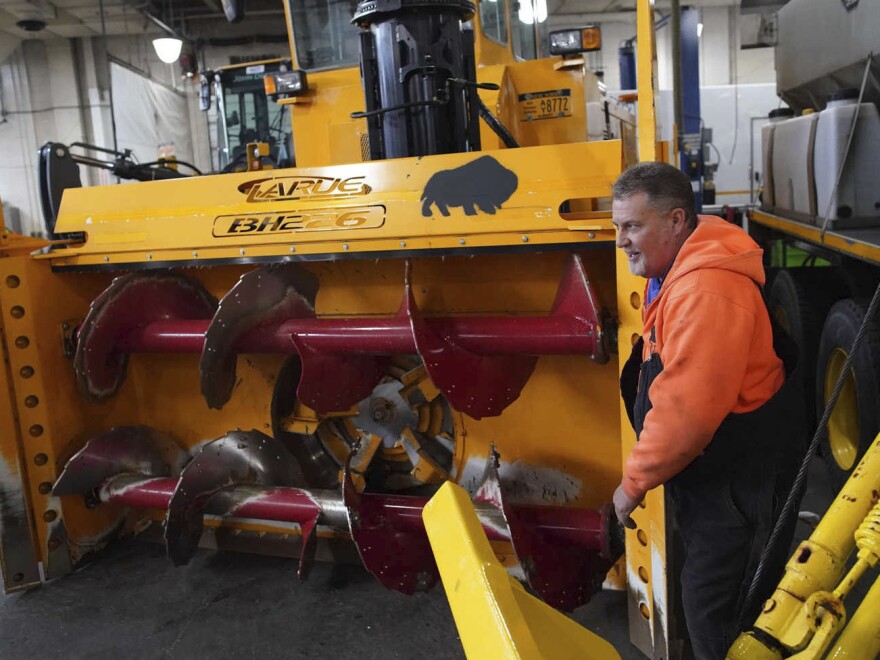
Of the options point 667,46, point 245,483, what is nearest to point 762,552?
point 245,483

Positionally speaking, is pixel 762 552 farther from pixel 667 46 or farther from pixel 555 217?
pixel 667 46

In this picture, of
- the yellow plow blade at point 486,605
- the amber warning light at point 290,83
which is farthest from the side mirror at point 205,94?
the yellow plow blade at point 486,605

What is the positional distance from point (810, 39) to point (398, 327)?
325cm

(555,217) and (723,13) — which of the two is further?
(723,13)

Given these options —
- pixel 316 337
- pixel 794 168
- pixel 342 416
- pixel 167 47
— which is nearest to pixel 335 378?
pixel 316 337

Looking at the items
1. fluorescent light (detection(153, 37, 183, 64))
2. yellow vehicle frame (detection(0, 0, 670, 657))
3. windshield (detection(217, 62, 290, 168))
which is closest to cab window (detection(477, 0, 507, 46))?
yellow vehicle frame (detection(0, 0, 670, 657))

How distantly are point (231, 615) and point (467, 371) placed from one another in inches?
48.4

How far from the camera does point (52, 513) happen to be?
2.95 meters

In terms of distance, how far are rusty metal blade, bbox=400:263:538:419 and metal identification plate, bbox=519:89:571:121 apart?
4.61 ft

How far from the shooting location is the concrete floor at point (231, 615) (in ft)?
8.23

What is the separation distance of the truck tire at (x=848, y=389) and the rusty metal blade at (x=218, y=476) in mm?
2207

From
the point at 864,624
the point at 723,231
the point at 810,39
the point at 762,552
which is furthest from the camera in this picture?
the point at 810,39

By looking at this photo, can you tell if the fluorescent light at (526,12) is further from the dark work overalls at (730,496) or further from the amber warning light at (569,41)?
the dark work overalls at (730,496)

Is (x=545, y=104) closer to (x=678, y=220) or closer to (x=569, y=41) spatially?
(x=569, y=41)
